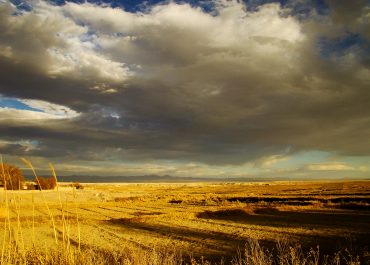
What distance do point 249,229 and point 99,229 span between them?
8.31 meters

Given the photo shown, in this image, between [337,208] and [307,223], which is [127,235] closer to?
[307,223]

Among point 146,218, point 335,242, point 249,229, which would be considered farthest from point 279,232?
point 146,218

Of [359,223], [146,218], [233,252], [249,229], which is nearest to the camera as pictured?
[233,252]

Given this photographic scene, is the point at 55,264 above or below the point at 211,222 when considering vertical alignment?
above

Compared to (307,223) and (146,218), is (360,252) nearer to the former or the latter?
(307,223)

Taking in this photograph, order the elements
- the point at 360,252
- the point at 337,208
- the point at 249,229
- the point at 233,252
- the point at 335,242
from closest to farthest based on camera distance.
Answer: the point at 360,252 → the point at 233,252 → the point at 335,242 → the point at 249,229 → the point at 337,208

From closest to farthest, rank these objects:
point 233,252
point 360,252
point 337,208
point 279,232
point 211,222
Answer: point 360,252 → point 233,252 → point 279,232 → point 211,222 → point 337,208

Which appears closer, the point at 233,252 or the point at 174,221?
→ the point at 233,252

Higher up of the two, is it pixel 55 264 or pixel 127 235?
pixel 55 264

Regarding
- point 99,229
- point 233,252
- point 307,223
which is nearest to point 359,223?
point 307,223

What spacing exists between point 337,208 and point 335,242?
51.4ft

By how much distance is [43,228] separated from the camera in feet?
71.4

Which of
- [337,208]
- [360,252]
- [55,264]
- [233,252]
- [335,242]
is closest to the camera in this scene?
[55,264]

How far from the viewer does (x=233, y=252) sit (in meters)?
14.8
